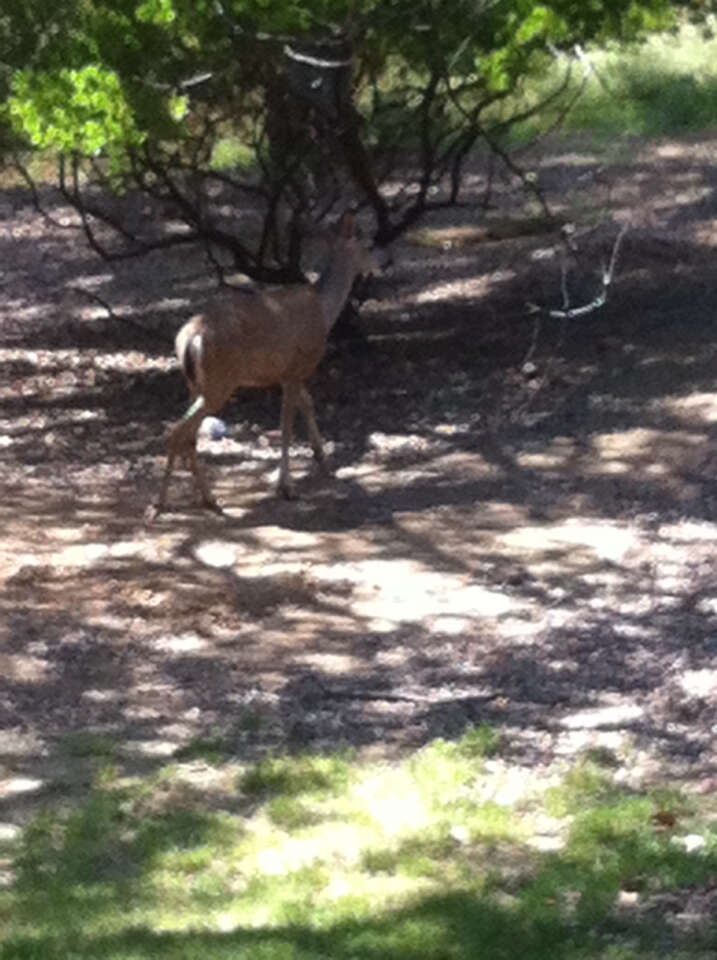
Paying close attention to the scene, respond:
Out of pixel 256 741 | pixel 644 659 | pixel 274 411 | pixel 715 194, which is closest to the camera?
pixel 256 741

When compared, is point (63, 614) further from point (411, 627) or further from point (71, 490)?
point (71, 490)

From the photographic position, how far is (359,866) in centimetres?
638

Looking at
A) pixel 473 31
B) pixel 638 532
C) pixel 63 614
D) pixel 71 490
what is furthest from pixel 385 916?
pixel 473 31

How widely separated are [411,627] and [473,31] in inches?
187

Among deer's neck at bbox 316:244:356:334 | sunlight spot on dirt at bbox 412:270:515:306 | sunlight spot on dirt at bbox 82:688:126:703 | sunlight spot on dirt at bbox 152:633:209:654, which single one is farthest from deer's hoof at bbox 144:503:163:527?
sunlight spot on dirt at bbox 412:270:515:306

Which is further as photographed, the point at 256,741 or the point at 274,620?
the point at 274,620

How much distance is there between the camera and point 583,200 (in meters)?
21.1

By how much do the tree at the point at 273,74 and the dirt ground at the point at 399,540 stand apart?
1419mm

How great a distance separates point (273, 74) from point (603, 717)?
737 centimetres

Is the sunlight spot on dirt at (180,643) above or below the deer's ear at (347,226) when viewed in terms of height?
below

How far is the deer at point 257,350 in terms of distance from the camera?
10.8 m

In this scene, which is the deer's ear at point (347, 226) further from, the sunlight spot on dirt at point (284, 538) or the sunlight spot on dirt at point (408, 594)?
the sunlight spot on dirt at point (408, 594)

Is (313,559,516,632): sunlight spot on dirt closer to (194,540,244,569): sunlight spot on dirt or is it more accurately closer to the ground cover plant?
the ground cover plant

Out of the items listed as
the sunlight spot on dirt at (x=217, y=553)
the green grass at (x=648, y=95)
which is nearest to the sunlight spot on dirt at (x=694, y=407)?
the sunlight spot on dirt at (x=217, y=553)
